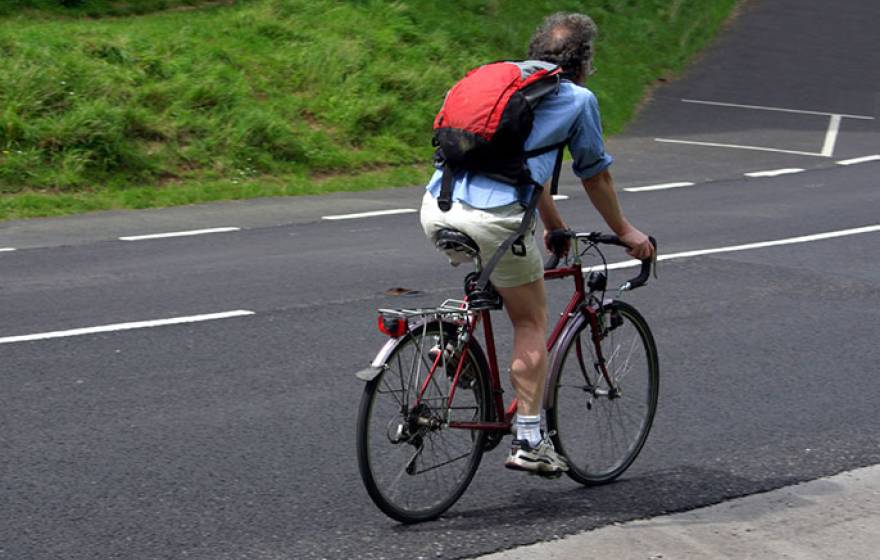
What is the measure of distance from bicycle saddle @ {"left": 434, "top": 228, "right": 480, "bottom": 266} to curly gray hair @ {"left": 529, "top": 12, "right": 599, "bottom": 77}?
752 mm

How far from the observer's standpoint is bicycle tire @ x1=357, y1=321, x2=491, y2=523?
521 centimetres

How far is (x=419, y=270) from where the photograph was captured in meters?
10.8

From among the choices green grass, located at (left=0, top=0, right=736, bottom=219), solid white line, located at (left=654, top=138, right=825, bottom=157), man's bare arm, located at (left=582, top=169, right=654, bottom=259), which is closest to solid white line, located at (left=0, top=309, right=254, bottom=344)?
man's bare arm, located at (left=582, top=169, right=654, bottom=259)

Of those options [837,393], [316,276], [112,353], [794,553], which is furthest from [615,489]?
[316,276]

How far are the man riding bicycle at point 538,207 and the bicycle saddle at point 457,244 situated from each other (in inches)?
0.8

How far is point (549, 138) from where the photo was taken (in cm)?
529

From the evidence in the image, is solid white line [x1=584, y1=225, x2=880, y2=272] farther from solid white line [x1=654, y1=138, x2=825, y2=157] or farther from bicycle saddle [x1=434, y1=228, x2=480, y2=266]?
solid white line [x1=654, y1=138, x2=825, y2=157]

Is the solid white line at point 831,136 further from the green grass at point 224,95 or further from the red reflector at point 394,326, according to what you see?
the red reflector at point 394,326

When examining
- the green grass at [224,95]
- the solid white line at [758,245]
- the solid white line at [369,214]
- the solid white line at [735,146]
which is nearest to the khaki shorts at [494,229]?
the solid white line at [758,245]

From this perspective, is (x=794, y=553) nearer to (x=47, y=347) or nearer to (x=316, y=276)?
(x=47, y=347)

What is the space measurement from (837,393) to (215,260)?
17.1 feet

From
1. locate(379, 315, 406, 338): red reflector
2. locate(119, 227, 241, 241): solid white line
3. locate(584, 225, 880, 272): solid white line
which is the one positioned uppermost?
locate(379, 315, 406, 338): red reflector

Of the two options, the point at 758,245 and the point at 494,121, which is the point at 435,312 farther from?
the point at 758,245

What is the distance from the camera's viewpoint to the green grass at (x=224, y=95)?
15.1m
